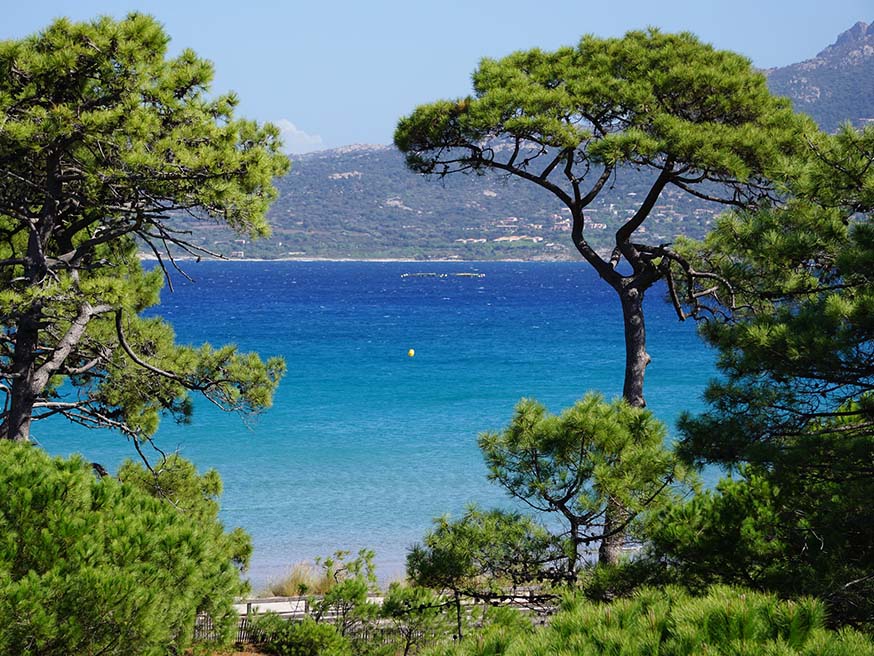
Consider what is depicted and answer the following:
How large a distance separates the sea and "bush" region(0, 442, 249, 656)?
668 cm

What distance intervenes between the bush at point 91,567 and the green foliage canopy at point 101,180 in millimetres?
2255

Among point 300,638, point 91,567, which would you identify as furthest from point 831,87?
point 91,567

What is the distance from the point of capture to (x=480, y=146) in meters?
9.30

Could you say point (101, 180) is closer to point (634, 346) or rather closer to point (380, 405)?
point (634, 346)

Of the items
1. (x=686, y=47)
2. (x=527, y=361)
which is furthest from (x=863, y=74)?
(x=686, y=47)

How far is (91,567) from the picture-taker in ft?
14.8

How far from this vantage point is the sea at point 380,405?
→ 19.2 meters

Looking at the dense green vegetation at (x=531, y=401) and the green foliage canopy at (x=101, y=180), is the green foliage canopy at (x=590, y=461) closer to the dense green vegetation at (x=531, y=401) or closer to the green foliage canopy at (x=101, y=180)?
the dense green vegetation at (x=531, y=401)

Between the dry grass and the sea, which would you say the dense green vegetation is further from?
the sea

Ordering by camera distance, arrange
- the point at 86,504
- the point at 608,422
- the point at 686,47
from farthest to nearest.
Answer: the point at 686,47, the point at 608,422, the point at 86,504

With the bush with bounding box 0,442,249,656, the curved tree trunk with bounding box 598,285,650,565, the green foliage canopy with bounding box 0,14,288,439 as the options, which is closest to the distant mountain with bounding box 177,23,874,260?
the curved tree trunk with bounding box 598,285,650,565

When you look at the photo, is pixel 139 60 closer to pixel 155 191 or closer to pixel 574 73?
pixel 155 191

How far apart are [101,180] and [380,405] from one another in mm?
25184

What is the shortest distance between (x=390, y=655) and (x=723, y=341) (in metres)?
4.85
